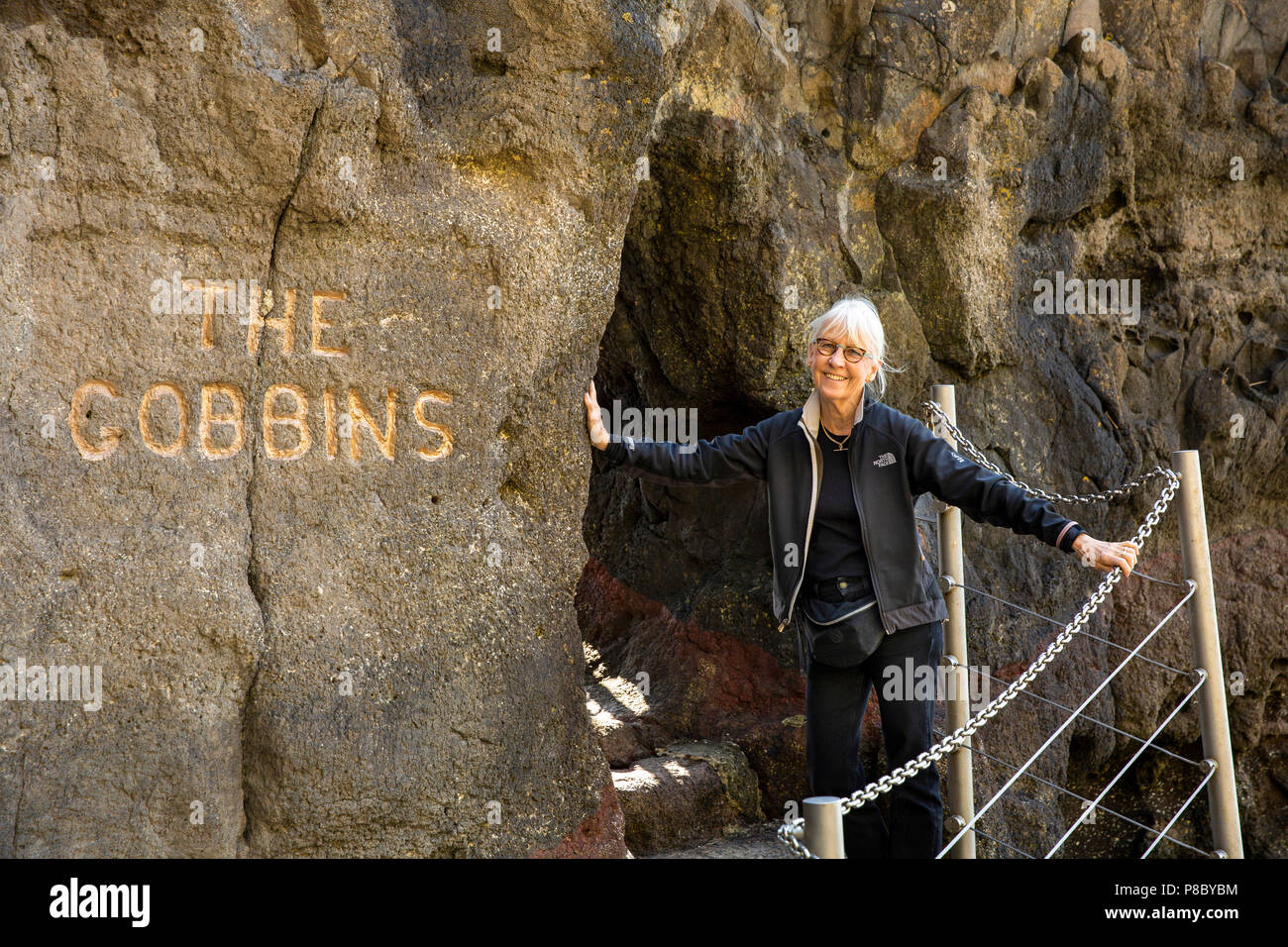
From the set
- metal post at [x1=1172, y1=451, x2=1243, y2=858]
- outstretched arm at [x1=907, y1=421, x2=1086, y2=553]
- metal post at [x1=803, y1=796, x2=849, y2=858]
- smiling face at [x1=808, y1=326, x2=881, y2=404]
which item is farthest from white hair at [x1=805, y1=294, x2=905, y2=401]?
metal post at [x1=803, y1=796, x2=849, y2=858]

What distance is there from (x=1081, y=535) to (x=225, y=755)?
2.27 metres

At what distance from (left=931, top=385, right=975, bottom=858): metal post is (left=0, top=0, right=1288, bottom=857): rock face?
853mm

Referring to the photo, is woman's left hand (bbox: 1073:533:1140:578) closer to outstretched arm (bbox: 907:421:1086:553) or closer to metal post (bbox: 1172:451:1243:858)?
outstretched arm (bbox: 907:421:1086:553)

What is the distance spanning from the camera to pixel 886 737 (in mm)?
3494

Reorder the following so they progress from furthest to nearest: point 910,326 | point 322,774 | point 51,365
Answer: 1. point 910,326
2. point 322,774
3. point 51,365

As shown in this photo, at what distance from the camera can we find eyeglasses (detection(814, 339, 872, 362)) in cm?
336

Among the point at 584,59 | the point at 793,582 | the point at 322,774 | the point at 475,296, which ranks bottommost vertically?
the point at 322,774

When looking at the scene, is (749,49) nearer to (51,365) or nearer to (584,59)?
(584,59)

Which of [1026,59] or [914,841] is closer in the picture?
[914,841]

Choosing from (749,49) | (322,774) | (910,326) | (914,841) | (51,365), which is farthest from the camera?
(910,326)

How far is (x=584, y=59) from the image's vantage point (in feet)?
11.5

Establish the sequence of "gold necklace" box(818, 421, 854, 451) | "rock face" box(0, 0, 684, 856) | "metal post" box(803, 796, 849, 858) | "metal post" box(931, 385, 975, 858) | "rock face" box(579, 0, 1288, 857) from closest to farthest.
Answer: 1. "metal post" box(803, 796, 849, 858)
2. "rock face" box(0, 0, 684, 856)
3. "gold necklace" box(818, 421, 854, 451)
4. "metal post" box(931, 385, 975, 858)
5. "rock face" box(579, 0, 1288, 857)

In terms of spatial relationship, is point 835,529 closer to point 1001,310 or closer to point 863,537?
point 863,537

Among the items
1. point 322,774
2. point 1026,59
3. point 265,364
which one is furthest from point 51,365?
point 1026,59
